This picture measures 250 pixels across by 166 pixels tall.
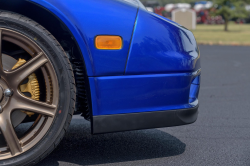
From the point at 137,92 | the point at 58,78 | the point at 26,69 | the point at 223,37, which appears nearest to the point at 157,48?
the point at 137,92

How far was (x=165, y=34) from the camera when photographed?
251 cm

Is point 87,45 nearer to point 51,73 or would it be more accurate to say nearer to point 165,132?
point 51,73

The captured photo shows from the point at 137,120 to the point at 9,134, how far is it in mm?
837

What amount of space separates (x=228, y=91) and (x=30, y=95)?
402cm

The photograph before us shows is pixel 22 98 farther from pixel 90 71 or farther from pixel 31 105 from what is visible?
pixel 90 71

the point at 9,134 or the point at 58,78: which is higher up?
the point at 58,78

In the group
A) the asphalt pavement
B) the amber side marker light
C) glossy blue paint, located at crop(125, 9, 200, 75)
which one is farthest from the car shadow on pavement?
the amber side marker light

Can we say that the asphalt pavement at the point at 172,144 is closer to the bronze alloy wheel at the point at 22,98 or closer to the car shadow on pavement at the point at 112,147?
the car shadow on pavement at the point at 112,147

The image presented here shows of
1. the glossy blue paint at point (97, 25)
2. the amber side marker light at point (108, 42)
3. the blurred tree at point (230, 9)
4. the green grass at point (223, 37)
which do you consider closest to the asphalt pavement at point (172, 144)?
the glossy blue paint at point (97, 25)

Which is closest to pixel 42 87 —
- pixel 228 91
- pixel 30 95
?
pixel 30 95

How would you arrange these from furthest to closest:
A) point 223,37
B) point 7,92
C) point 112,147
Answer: point 223,37
point 112,147
point 7,92

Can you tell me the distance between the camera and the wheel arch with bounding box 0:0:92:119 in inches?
92.8

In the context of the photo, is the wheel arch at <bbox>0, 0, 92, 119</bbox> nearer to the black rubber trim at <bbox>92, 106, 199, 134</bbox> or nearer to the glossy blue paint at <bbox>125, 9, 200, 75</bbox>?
the black rubber trim at <bbox>92, 106, 199, 134</bbox>

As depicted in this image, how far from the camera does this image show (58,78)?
2.36 m
